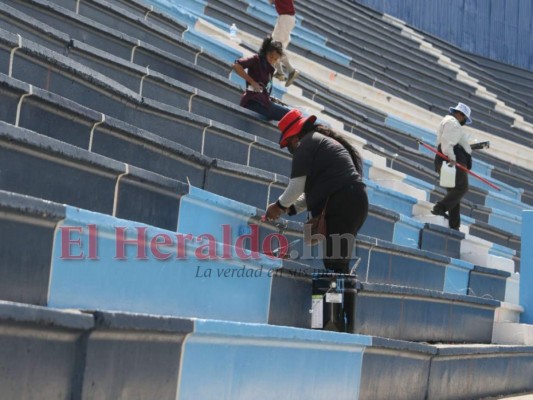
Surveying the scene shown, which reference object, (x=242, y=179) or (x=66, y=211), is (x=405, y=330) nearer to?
(x=242, y=179)

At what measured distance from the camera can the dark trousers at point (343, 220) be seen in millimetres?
4750

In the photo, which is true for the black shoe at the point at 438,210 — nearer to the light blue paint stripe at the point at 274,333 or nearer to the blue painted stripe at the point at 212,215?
the blue painted stripe at the point at 212,215

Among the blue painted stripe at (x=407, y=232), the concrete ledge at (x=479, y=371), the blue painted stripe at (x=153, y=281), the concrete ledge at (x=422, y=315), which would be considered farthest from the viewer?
the blue painted stripe at (x=407, y=232)

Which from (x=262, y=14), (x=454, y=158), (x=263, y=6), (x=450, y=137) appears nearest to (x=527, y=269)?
(x=454, y=158)

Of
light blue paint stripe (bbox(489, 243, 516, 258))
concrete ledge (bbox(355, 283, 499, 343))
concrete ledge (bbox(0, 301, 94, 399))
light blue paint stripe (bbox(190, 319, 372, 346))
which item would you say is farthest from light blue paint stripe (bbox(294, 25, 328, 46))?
concrete ledge (bbox(0, 301, 94, 399))

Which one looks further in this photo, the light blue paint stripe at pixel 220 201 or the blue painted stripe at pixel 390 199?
the blue painted stripe at pixel 390 199

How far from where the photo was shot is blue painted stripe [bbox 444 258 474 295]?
6.91m

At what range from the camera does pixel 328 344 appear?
4.44 m

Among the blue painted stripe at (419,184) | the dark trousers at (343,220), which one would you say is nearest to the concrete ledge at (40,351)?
the dark trousers at (343,220)

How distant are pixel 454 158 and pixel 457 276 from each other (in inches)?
45.8

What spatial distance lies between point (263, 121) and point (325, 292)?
2307 millimetres

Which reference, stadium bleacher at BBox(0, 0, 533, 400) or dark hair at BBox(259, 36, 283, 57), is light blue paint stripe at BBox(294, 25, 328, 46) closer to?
stadium bleacher at BBox(0, 0, 533, 400)

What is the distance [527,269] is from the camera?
7.17 metres

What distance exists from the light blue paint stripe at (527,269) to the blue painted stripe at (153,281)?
123 inches
